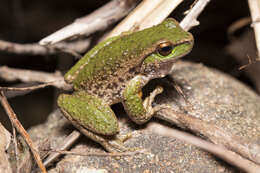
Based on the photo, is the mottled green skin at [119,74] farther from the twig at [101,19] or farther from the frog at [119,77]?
the twig at [101,19]

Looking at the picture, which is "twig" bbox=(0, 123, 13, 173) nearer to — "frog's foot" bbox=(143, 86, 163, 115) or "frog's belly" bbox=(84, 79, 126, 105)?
"frog's belly" bbox=(84, 79, 126, 105)

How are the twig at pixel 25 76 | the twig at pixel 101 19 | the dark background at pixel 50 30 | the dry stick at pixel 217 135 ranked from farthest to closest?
the dark background at pixel 50 30
the twig at pixel 25 76
the twig at pixel 101 19
the dry stick at pixel 217 135

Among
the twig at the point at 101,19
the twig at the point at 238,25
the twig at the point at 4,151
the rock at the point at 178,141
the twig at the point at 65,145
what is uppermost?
the twig at the point at 101,19

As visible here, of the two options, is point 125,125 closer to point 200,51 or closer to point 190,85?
point 190,85

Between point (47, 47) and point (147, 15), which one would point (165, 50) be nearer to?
point (147, 15)

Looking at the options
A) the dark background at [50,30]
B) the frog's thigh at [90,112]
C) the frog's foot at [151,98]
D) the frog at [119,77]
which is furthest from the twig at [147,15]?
the dark background at [50,30]

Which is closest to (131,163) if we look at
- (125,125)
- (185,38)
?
(125,125)
